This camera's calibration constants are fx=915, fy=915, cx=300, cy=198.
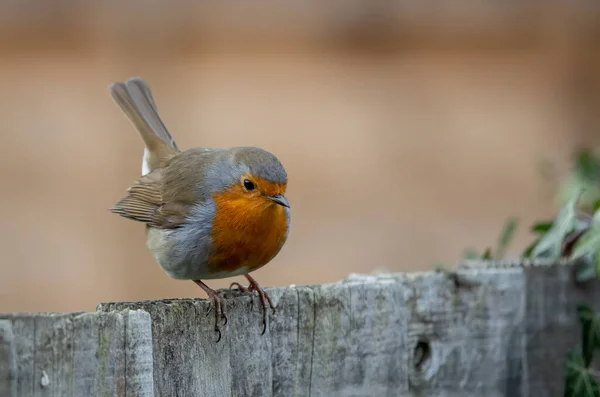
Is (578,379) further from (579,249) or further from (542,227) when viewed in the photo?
(542,227)

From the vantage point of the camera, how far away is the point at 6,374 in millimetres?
2061

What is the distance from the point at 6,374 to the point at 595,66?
5.63 metres

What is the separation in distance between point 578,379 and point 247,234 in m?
1.38

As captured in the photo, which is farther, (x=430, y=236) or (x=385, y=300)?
(x=430, y=236)

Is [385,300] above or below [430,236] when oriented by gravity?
below

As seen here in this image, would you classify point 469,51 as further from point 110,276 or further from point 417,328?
point 417,328

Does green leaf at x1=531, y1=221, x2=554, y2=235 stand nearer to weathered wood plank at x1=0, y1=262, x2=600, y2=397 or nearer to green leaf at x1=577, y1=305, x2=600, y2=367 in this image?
weathered wood plank at x1=0, y1=262, x2=600, y2=397

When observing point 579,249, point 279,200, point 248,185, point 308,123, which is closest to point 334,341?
point 279,200

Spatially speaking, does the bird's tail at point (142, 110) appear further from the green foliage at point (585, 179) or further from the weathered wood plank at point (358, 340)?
the green foliage at point (585, 179)

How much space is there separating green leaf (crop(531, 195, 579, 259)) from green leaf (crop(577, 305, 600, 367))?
1.07 feet

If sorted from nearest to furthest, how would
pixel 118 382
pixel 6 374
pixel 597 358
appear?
pixel 6 374
pixel 118 382
pixel 597 358

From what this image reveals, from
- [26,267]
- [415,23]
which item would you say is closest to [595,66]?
[415,23]

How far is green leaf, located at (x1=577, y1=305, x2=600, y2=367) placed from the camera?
11.7 ft

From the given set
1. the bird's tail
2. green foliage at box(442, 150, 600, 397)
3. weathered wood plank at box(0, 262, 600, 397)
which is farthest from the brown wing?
green foliage at box(442, 150, 600, 397)
